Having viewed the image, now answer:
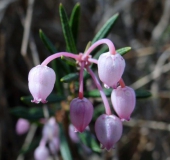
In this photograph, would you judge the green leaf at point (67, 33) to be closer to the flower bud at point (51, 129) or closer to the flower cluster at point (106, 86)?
the flower cluster at point (106, 86)

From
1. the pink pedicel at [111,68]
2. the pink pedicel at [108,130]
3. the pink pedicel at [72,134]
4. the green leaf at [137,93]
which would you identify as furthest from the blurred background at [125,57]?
the pink pedicel at [111,68]

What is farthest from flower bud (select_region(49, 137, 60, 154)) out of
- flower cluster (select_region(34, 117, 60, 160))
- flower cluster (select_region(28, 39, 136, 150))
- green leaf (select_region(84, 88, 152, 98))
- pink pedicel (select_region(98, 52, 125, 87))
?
pink pedicel (select_region(98, 52, 125, 87))

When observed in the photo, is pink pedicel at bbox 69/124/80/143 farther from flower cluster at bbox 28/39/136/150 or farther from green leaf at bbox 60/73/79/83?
flower cluster at bbox 28/39/136/150

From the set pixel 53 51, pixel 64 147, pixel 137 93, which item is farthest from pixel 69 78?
pixel 64 147

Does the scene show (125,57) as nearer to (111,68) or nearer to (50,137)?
(50,137)

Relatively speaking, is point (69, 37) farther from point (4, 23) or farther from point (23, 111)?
point (4, 23)
